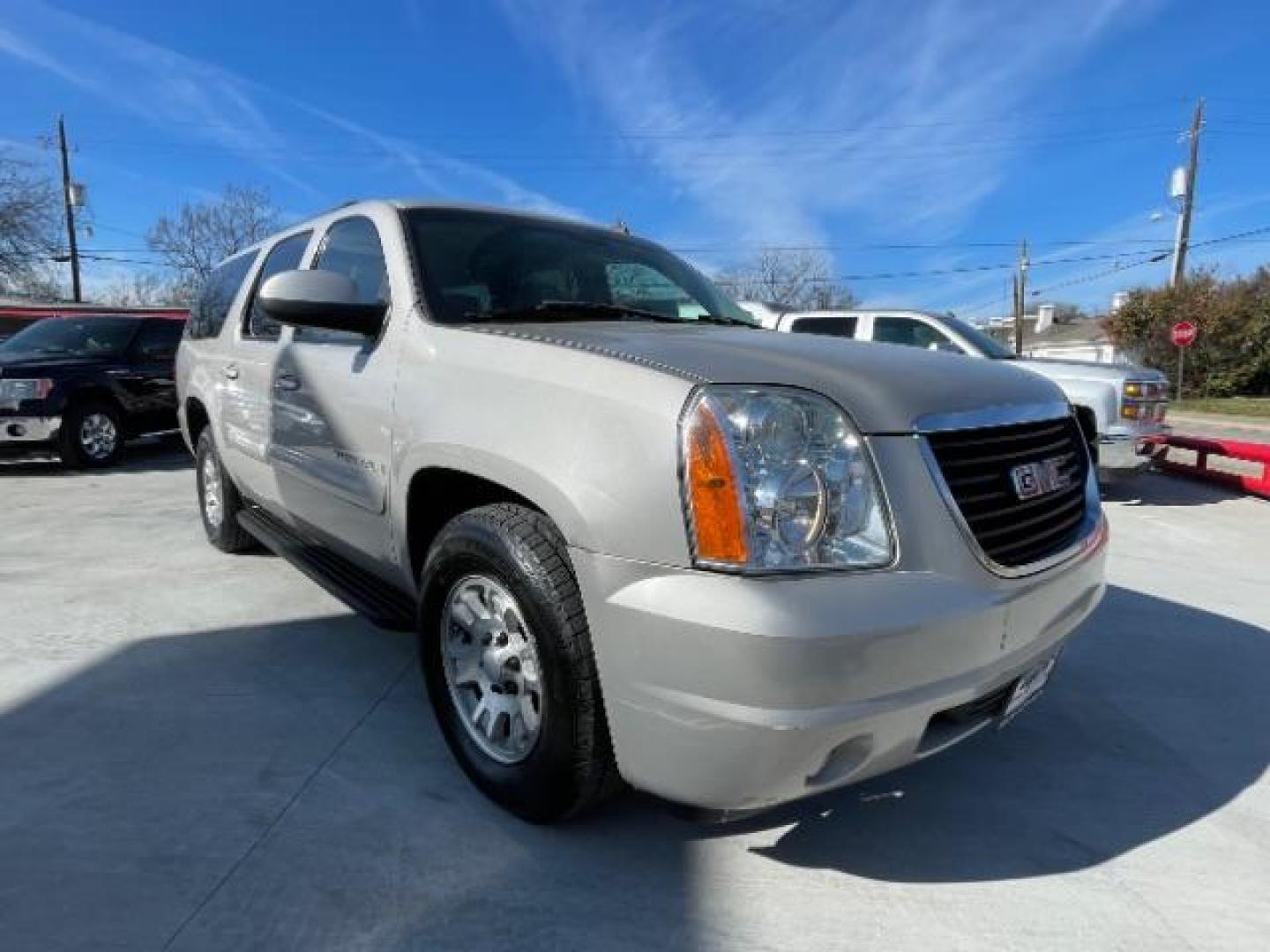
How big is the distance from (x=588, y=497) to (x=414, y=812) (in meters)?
1.19

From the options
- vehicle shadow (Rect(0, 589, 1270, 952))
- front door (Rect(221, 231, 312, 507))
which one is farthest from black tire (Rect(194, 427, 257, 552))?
vehicle shadow (Rect(0, 589, 1270, 952))

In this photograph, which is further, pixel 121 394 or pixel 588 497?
pixel 121 394

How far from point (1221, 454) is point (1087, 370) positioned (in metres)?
1.80

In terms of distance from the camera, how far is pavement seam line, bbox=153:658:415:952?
78.2 inches

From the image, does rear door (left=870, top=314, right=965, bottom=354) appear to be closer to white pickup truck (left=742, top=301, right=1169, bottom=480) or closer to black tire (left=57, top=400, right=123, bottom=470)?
white pickup truck (left=742, top=301, right=1169, bottom=480)

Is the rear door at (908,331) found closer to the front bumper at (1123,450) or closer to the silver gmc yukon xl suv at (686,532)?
the front bumper at (1123,450)

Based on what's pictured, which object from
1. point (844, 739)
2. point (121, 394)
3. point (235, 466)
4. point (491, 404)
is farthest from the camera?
point (121, 394)

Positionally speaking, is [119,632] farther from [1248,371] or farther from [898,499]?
[1248,371]

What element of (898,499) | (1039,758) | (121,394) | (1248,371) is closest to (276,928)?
(898,499)

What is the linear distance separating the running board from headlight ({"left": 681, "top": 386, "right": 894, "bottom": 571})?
1537 mm

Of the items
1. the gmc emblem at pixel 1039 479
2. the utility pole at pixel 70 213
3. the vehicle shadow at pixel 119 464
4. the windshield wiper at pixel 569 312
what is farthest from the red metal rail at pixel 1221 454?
the utility pole at pixel 70 213

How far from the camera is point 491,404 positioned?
2270 millimetres

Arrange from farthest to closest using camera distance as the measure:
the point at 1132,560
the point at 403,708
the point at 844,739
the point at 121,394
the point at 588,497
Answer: the point at 121,394 < the point at 1132,560 < the point at 403,708 < the point at 588,497 < the point at 844,739

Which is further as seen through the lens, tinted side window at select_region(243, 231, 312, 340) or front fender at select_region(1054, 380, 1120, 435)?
front fender at select_region(1054, 380, 1120, 435)
